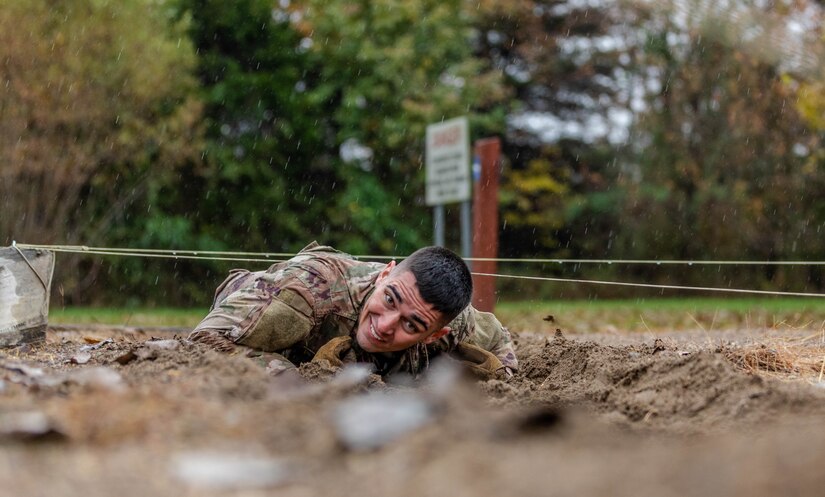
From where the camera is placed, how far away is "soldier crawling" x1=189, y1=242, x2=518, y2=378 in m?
4.43

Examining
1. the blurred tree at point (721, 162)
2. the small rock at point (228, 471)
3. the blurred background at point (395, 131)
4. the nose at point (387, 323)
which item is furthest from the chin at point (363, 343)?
the blurred tree at point (721, 162)

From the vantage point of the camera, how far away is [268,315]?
4.49 meters

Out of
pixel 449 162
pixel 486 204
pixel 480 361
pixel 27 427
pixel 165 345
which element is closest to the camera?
pixel 27 427

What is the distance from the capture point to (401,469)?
5.91 ft

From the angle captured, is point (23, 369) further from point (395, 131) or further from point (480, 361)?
point (395, 131)

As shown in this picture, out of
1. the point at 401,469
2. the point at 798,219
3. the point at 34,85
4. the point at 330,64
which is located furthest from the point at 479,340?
the point at 798,219

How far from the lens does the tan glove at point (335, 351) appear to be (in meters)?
4.44

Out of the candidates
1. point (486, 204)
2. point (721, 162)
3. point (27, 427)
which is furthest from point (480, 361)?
point (721, 162)

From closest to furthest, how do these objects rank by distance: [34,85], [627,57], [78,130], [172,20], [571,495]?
1. [571,495]
2. [34,85]
3. [78,130]
4. [172,20]
5. [627,57]

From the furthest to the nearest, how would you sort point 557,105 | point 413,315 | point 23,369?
point 557,105, point 413,315, point 23,369

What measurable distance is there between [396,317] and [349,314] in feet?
1.36

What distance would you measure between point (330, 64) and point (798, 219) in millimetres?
9452

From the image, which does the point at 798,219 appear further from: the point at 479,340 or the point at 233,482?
the point at 233,482

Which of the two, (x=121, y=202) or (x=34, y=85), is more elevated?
(x=34, y=85)
